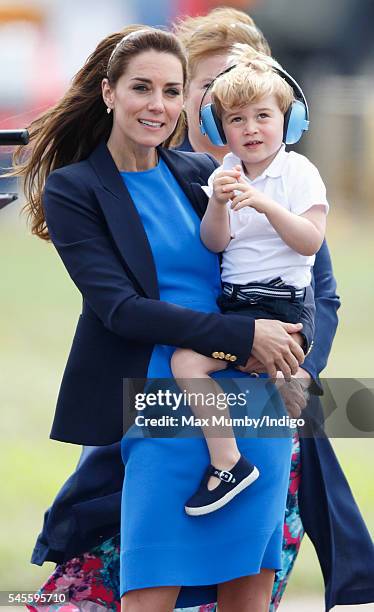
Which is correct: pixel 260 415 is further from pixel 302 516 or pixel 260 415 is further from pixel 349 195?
pixel 349 195

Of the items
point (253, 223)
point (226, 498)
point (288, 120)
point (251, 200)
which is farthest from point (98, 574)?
point (288, 120)

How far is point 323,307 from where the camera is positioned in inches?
131

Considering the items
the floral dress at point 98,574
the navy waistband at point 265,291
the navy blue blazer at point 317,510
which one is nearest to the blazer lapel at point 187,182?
the navy waistband at point 265,291

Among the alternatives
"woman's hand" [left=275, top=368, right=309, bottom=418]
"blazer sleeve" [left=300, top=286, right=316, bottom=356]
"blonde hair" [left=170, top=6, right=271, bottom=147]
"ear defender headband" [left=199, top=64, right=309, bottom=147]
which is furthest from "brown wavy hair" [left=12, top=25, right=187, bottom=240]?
"woman's hand" [left=275, top=368, right=309, bottom=418]

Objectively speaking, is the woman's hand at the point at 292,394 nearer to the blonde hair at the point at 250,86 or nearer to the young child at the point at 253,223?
the young child at the point at 253,223

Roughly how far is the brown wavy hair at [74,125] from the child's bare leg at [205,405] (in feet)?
1.92

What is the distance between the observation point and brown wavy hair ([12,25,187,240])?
3.01m

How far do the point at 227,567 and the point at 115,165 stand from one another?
3.01 ft

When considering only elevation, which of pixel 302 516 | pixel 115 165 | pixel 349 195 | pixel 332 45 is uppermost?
pixel 115 165

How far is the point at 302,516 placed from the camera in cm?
336

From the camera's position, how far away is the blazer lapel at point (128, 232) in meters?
2.83

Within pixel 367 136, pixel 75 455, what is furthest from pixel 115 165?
pixel 367 136

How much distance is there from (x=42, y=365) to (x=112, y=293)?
6342mm

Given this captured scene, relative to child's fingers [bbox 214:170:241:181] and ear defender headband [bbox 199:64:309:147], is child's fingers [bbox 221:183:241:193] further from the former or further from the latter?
ear defender headband [bbox 199:64:309:147]
